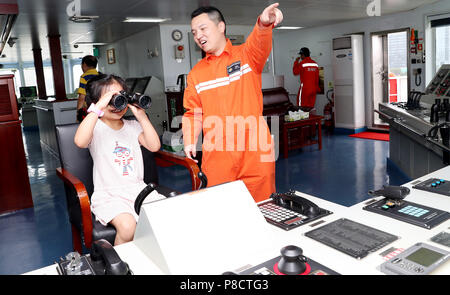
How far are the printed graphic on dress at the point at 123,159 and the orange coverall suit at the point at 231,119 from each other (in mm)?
389

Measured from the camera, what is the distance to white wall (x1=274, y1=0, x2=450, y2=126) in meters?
7.63

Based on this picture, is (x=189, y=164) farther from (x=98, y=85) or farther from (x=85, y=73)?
(x=85, y=73)

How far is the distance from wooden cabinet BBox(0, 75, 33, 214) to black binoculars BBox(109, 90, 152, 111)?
2.99 meters

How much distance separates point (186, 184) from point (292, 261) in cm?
416

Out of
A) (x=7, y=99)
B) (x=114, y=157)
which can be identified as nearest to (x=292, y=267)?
(x=114, y=157)

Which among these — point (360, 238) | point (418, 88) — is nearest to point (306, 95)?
point (418, 88)

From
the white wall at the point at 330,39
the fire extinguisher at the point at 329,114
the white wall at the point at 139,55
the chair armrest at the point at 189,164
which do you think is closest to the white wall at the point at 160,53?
the white wall at the point at 139,55

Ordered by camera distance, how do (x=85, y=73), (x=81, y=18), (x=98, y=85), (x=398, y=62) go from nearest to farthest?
1. (x=98, y=85)
2. (x=85, y=73)
3. (x=81, y=18)
4. (x=398, y=62)

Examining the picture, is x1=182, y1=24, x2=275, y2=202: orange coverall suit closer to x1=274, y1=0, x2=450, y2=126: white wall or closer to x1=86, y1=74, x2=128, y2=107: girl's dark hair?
x1=86, y1=74, x2=128, y2=107: girl's dark hair

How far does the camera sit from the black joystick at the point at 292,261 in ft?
3.57

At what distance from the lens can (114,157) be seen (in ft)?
7.89

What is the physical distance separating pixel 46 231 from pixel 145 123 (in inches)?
83.8

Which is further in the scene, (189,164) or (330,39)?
(330,39)

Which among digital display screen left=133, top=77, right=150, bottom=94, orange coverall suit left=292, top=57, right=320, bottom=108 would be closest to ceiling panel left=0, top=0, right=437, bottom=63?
orange coverall suit left=292, top=57, right=320, bottom=108
